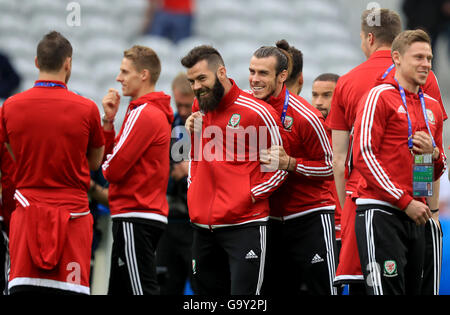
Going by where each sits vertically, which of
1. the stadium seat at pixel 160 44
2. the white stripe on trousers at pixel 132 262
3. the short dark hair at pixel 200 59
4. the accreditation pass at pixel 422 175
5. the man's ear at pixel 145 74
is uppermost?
the stadium seat at pixel 160 44

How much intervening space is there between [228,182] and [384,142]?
93cm

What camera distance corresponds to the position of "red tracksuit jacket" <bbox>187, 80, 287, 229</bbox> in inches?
173

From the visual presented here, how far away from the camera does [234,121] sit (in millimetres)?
Result: 4465

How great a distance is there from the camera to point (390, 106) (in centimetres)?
402

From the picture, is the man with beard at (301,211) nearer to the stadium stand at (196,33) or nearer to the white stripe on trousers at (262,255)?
the white stripe on trousers at (262,255)

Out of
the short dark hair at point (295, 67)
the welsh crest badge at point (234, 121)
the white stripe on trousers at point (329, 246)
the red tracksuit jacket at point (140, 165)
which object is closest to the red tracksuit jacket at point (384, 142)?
the welsh crest badge at point (234, 121)

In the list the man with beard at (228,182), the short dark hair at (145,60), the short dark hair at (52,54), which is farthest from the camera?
the short dark hair at (145,60)

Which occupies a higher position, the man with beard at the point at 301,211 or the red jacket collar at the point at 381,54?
the red jacket collar at the point at 381,54

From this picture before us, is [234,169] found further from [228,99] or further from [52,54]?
[52,54]

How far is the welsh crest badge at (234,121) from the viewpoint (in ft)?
14.6

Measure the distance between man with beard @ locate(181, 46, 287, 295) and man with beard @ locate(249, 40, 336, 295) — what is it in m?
0.28

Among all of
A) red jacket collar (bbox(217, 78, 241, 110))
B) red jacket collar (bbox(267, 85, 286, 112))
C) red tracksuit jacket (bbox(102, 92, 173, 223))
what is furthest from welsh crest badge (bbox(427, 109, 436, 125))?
red tracksuit jacket (bbox(102, 92, 173, 223))
